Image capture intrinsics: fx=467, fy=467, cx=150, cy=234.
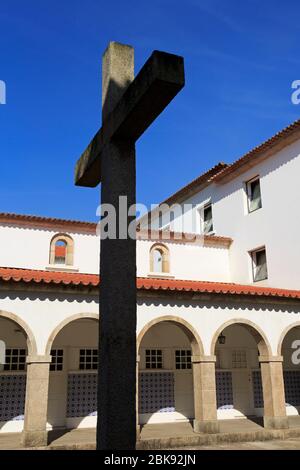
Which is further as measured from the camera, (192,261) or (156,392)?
(192,261)

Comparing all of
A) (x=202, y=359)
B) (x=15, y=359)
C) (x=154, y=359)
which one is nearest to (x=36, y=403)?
(x=15, y=359)

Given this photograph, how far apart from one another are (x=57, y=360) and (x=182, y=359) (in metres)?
4.14

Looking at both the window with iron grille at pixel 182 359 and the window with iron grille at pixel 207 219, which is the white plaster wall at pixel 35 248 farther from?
A: the window with iron grille at pixel 207 219

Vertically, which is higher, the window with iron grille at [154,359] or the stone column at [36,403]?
the window with iron grille at [154,359]

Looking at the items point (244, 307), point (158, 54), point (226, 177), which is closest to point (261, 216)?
point (226, 177)

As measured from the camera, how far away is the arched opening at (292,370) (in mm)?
15984

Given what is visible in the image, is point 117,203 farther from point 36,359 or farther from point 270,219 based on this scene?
point 270,219

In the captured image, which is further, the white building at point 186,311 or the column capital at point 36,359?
the white building at point 186,311

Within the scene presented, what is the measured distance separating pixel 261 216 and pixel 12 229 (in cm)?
918

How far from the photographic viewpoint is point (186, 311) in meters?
12.3

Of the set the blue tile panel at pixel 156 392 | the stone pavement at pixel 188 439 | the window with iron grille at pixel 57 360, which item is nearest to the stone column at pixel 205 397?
the stone pavement at pixel 188 439

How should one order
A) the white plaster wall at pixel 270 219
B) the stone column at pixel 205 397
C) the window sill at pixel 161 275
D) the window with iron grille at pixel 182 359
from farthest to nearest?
the window sill at pixel 161 275 < the white plaster wall at pixel 270 219 < the window with iron grille at pixel 182 359 < the stone column at pixel 205 397

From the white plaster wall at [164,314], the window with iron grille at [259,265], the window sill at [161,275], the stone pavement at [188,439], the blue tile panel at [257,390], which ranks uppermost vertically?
the window with iron grille at [259,265]
